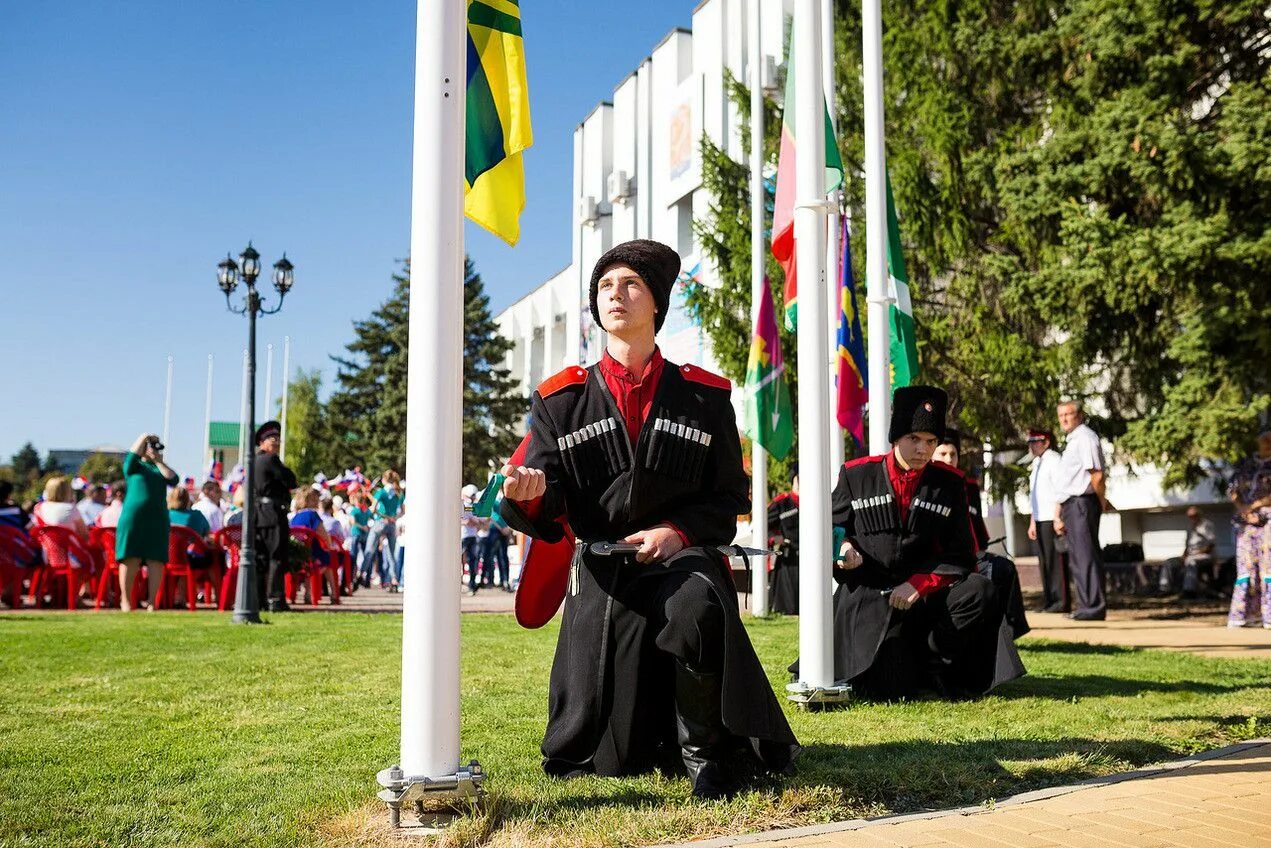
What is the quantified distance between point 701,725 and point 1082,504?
10671 mm

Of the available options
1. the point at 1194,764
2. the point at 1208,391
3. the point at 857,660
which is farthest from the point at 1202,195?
the point at 1194,764

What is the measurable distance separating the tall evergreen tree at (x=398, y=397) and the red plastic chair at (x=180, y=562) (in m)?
40.9

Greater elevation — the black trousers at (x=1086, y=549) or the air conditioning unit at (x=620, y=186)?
the air conditioning unit at (x=620, y=186)

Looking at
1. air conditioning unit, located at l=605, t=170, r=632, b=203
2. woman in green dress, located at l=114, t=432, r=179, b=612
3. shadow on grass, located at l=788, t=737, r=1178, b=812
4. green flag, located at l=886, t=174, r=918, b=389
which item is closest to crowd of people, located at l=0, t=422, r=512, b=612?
woman in green dress, located at l=114, t=432, r=179, b=612

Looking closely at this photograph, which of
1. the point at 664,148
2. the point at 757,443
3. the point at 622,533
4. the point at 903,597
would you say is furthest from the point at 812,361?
the point at 664,148

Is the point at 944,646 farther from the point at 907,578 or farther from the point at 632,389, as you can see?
the point at 632,389

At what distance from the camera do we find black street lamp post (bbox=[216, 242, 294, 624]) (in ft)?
43.0

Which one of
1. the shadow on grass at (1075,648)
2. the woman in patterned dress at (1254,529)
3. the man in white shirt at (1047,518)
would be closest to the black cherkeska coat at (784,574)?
the man in white shirt at (1047,518)

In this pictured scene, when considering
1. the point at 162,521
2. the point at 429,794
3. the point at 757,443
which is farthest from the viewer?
the point at 162,521

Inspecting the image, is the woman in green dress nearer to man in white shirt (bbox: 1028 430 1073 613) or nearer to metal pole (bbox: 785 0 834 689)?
metal pole (bbox: 785 0 834 689)

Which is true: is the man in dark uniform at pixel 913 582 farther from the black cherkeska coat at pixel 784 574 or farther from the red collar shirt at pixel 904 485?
the black cherkeska coat at pixel 784 574

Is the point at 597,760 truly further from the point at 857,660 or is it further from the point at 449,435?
the point at 857,660

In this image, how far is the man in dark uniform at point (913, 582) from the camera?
23.0 feet

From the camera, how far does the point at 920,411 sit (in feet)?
23.3
